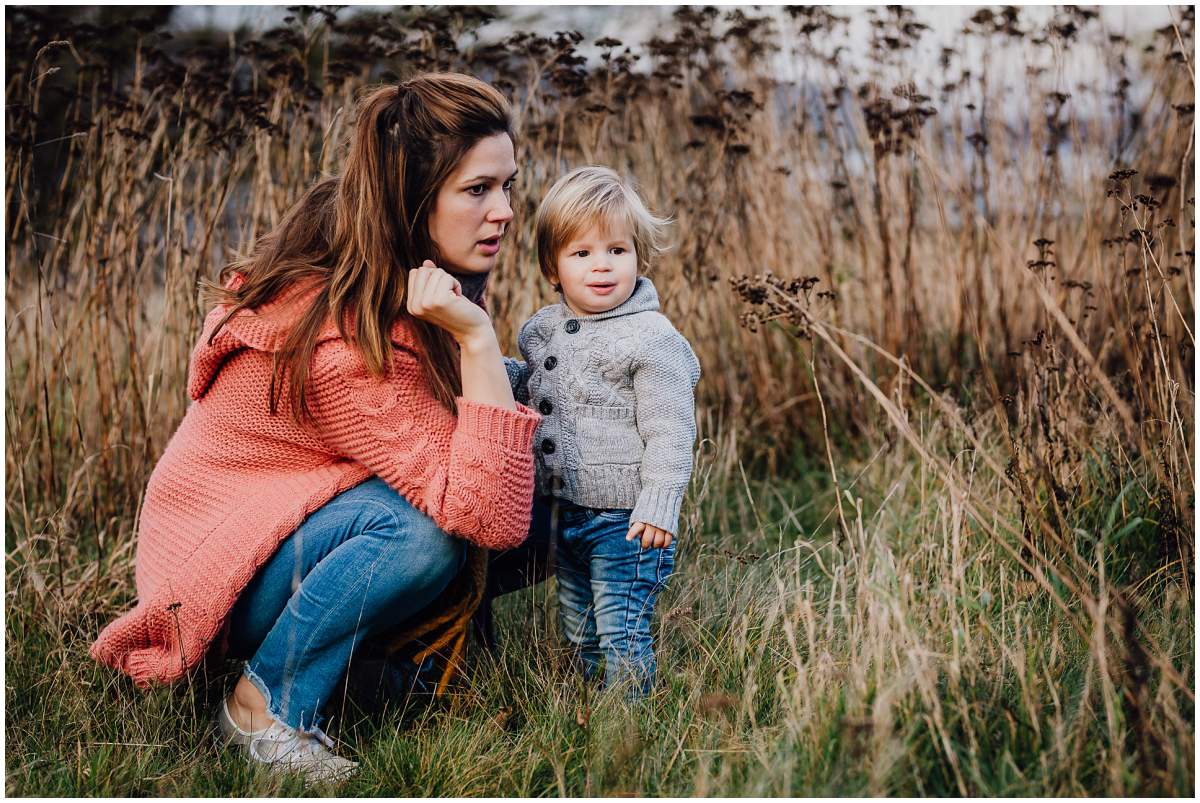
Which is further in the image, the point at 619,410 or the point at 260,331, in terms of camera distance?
the point at 619,410

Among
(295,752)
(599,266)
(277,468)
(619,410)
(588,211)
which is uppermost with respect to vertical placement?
(588,211)

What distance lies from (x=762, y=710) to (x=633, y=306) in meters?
0.85

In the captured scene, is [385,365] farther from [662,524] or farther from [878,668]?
[878,668]

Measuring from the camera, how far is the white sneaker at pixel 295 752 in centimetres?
190

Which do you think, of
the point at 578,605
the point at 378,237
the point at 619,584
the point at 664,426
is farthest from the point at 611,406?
the point at 378,237

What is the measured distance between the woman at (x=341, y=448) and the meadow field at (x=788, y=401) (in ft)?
0.59

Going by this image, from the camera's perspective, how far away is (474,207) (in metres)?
2.10

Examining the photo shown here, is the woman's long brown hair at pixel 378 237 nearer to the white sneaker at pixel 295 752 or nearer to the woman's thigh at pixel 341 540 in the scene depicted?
the woman's thigh at pixel 341 540

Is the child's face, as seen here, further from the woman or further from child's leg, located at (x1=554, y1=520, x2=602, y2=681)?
child's leg, located at (x1=554, y1=520, x2=602, y2=681)

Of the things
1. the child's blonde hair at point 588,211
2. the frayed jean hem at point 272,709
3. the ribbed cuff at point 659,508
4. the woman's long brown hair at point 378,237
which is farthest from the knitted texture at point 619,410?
the frayed jean hem at point 272,709

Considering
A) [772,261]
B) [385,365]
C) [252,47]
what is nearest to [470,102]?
[385,365]

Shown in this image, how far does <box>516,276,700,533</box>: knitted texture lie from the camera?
2070 mm

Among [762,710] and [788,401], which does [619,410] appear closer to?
[762,710]

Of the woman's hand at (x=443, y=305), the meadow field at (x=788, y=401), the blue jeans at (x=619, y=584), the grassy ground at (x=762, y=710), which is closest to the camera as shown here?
the grassy ground at (x=762, y=710)
